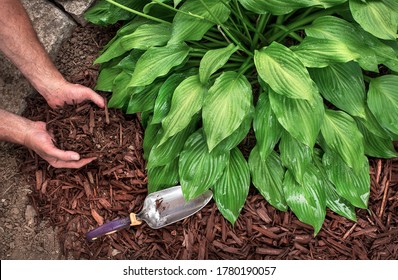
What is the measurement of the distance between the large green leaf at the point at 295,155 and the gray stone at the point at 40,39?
1.03 m

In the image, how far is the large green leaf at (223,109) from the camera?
1.40m

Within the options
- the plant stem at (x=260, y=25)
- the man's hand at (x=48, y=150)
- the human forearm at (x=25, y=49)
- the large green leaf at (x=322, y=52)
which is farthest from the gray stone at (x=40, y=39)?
the large green leaf at (x=322, y=52)

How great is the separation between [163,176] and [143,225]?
19cm

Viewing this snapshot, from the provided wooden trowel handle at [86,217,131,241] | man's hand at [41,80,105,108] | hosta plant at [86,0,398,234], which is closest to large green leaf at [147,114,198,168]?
hosta plant at [86,0,398,234]

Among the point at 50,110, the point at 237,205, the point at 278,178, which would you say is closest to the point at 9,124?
the point at 50,110

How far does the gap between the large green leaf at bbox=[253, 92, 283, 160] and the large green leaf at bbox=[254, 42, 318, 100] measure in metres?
0.14

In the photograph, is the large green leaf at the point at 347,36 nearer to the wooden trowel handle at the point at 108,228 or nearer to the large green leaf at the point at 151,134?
the large green leaf at the point at 151,134

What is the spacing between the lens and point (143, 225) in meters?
1.68

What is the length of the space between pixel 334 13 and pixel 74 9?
1.04m

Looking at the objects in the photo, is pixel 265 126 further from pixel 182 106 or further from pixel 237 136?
pixel 182 106

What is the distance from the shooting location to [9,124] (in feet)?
5.55

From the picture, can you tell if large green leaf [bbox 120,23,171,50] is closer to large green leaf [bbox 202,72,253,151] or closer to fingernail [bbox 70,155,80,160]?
large green leaf [bbox 202,72,253,151]

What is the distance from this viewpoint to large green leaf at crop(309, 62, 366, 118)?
152 centimetres

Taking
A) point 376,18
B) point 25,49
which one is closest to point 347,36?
point 376,18
